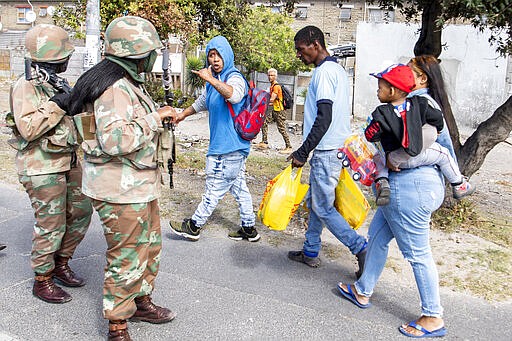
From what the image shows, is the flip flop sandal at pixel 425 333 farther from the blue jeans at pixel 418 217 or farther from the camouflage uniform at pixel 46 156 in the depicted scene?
the camouflage uniform at pixel 46 156

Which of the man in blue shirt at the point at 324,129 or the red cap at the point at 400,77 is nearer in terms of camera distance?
the red cap at the point at 400,77

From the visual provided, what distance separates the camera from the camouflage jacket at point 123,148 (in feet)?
9.06

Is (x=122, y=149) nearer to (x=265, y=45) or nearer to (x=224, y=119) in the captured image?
(x=224, y=119)

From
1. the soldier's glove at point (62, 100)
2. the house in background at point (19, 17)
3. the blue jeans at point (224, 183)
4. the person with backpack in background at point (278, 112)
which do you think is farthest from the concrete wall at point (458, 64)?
the house in background at point (19, 17)

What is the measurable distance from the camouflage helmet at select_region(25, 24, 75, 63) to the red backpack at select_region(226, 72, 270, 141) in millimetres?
1529

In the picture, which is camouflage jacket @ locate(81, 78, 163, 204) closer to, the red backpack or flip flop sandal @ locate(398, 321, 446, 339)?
the red backpack

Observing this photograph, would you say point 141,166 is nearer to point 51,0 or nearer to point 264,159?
point 264,159

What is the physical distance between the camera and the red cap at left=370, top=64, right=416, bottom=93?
3.17 m

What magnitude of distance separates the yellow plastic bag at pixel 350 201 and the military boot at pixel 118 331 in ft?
6.48

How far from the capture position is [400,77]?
318 centimetres

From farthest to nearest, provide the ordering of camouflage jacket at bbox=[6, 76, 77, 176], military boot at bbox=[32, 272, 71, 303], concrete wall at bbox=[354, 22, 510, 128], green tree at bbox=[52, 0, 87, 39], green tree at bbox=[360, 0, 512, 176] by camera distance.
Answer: concrete wall at bbox=[354, 22, 510, 128] < green tree at bbox=[52, 0, 87, 39] < green tree at bbox=[360, 0, 512, 176] < military boot at bbox=[32, 272, 71, 303] < camouflage jacket at bbox=[6, 76, 77, 176]

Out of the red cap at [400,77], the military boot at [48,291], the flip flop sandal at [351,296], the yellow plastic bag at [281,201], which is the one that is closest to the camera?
the red cap at [400,77]

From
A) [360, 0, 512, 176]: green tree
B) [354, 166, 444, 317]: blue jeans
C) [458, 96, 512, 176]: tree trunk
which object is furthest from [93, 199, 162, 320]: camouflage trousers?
[458, 96, 512, 176]: tree trunk

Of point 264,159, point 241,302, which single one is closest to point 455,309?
point 241,302
